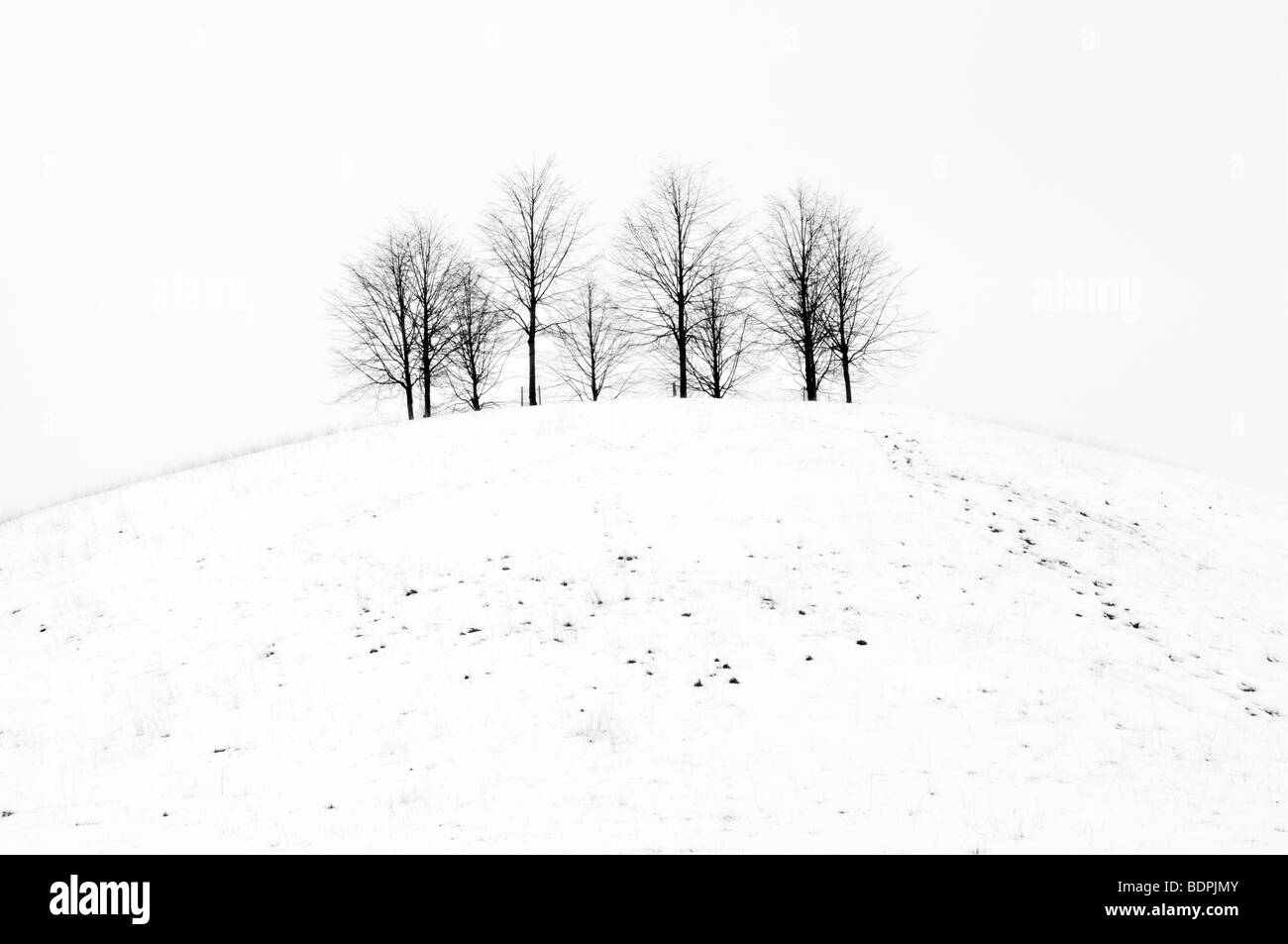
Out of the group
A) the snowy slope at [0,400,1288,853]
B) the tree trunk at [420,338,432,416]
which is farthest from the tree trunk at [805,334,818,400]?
the tree trunk at [420,338,432,416]

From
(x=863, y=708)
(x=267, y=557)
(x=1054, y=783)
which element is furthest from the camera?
(x=267, y=557)

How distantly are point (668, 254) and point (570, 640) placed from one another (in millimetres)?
21386

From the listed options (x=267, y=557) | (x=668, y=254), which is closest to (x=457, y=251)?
(x=668, y=254)

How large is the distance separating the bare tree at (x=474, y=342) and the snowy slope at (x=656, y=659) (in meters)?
15.5

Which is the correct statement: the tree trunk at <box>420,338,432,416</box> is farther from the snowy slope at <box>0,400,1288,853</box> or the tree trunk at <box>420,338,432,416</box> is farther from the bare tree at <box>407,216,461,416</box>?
the snowy slope at <box>0,400,1288,853</box>

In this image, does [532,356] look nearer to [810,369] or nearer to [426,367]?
[426,367]

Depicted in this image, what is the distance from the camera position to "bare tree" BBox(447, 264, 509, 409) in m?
32.5

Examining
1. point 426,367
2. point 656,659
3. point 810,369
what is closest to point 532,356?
point 426,367

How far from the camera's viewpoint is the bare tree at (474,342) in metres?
32.5

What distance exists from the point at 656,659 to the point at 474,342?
26.6 meters

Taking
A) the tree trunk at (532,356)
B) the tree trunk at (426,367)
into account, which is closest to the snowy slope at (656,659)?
the tree trunk at (532,356)

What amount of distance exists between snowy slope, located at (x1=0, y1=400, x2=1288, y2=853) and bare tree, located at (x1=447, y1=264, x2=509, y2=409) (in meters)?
15.5

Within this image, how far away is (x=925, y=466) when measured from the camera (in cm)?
1750
